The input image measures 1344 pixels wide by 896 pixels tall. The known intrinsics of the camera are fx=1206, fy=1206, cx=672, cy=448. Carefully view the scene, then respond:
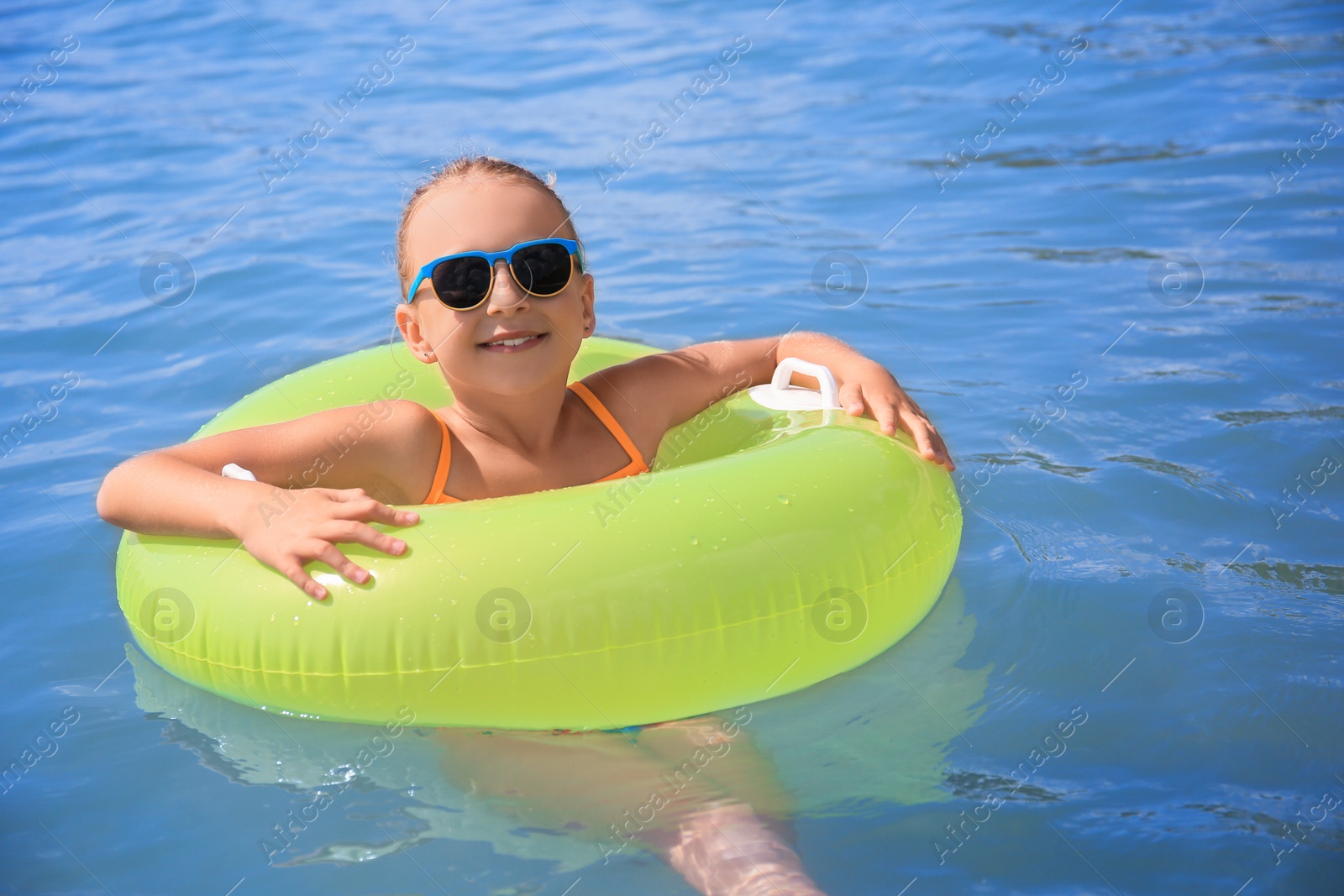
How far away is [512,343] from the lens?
3053 millimetres

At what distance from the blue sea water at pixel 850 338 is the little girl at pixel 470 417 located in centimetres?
56

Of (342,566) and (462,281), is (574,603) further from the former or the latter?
(462,281)

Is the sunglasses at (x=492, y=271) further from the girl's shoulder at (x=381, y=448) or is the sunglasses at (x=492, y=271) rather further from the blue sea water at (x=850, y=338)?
the blue sea water at (x=850, y=338)

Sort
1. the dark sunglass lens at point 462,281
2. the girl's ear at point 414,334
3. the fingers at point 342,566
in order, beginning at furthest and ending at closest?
the girl's ear at point 414,334 < the dark sunglass lens at point 462,281 < the fingers at point 342,566

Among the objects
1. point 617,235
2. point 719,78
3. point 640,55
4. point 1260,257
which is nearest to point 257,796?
point 617,235

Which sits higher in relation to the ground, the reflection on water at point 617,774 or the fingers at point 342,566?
the fingers at point 342,566

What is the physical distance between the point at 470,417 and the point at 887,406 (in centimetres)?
114

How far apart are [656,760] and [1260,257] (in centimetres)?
453

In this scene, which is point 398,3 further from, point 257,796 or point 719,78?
point 257,796

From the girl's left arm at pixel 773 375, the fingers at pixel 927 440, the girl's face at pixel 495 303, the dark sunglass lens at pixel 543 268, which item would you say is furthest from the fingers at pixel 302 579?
the fingers at pixel 927 440

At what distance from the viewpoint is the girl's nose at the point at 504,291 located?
9.64ft

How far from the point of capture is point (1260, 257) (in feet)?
19.2

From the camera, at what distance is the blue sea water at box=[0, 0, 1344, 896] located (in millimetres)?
2631

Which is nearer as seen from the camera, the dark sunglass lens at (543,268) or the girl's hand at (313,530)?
the girl's hand at (313,530)
